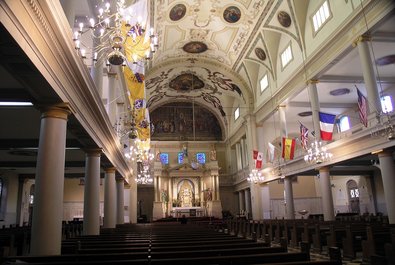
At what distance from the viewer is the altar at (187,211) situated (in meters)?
31.8

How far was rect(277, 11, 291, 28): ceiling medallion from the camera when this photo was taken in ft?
57.6

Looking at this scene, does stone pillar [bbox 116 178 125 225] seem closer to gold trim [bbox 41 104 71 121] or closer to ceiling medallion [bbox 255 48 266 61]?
ceiling medallion [bbox 255 48 266 61]

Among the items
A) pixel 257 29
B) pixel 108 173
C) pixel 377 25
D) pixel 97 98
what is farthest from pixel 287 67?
pixel 97 98

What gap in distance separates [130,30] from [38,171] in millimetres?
3590

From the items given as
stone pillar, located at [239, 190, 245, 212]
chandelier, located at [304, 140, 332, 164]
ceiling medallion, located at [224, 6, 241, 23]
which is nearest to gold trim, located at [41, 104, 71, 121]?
chandelier, located at [304, 140, 332, 164]

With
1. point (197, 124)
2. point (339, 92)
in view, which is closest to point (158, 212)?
point (197, 124)

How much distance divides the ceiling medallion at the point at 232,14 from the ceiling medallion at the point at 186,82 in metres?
9.21

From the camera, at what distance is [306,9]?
1683 centimetres

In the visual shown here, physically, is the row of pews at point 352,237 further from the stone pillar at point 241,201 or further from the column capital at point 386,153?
the stone pillar at point 241,201

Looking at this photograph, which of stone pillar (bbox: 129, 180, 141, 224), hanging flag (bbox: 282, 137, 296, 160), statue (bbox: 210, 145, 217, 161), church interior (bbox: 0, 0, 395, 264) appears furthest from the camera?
statue (bbox: 210, 145, 217, 161)

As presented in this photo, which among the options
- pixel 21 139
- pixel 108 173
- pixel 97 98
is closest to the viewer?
pixel 97 98

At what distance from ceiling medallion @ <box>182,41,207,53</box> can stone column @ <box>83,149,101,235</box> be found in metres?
15.2

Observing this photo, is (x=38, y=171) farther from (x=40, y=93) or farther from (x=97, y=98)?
(x=97, y=98)

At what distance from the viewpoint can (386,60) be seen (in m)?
16.7
